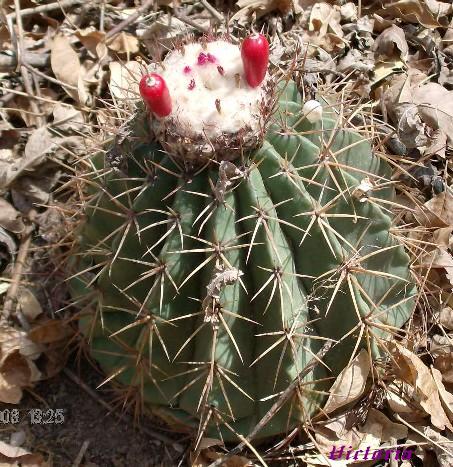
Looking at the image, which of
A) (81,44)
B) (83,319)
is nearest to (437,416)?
(83,319)

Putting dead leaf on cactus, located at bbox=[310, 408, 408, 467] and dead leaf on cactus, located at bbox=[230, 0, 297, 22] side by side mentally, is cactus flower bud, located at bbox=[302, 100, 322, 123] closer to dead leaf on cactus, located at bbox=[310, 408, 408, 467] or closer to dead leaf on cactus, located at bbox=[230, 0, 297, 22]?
dead leaf on cactus, located at bbox=[310, 408, 408, 467]

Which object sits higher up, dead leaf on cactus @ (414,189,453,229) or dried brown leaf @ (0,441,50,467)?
dead leaf on cactus @ (414,189,453,229)

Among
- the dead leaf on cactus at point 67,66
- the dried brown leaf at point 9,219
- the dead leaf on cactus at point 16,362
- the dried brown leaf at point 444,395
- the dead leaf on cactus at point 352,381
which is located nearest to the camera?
the dead leaf on cactus at point 352,381

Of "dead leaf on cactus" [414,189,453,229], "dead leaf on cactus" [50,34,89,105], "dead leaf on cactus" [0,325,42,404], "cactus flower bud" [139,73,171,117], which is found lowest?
"dead leaf on cactus" [0,325,42,404]

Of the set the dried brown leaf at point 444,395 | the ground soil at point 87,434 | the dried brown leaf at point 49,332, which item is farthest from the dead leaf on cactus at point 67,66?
the dried brown leaf at point 444,395

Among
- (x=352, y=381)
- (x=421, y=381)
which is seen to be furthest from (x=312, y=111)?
(x=421, y=381)

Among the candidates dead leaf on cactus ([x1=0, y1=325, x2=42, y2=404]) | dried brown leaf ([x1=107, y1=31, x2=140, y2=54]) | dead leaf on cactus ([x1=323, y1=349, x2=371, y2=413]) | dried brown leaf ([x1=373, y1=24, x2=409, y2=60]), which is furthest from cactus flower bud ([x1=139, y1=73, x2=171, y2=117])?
dried brown leaf ([x1=373, y1=24, x2=409, y2=60])

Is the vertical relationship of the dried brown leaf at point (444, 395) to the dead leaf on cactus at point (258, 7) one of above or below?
below

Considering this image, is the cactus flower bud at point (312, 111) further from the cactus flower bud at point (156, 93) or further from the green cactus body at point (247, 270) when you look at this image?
the cactus flower bud at point (156, 93)
